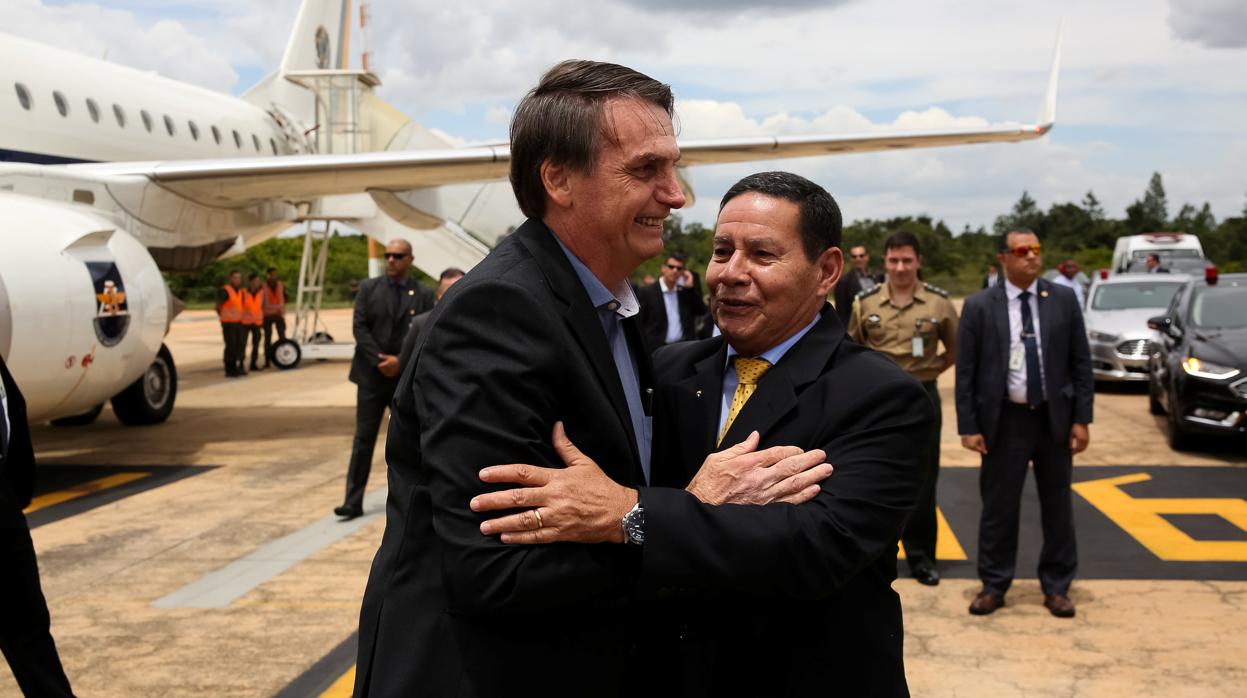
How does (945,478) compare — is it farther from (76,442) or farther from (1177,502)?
(76,442)

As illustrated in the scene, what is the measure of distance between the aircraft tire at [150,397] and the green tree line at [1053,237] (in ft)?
75.0

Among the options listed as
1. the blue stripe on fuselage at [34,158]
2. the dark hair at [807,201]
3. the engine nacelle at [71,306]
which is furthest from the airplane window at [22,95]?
the dark hair at [807,201]

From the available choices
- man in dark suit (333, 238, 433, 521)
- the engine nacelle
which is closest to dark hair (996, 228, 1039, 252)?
man in dark suit (333, 238, 433, 521)

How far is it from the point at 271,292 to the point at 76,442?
855 centimetres

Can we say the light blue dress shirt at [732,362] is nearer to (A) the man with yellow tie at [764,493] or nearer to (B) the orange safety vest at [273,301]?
(A) the man with yellow tie at [764,493]

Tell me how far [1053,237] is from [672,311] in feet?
262

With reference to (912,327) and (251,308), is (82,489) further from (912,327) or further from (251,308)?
(251,308)

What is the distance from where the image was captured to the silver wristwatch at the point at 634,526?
1.54 m

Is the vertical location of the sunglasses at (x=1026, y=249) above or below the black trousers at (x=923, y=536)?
above

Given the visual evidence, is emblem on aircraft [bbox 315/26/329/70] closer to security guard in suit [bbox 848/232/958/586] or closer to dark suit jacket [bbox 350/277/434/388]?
dark suit jacket [bbox 350/277/434/388]

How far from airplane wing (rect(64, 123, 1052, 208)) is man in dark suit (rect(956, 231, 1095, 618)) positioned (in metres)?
7.04

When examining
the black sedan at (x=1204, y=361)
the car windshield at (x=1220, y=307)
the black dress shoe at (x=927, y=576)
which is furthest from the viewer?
the car windshield at (x=1220, y=307)

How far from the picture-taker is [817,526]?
1.68 m

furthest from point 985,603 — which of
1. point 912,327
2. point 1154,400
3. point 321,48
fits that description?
point 321,48
